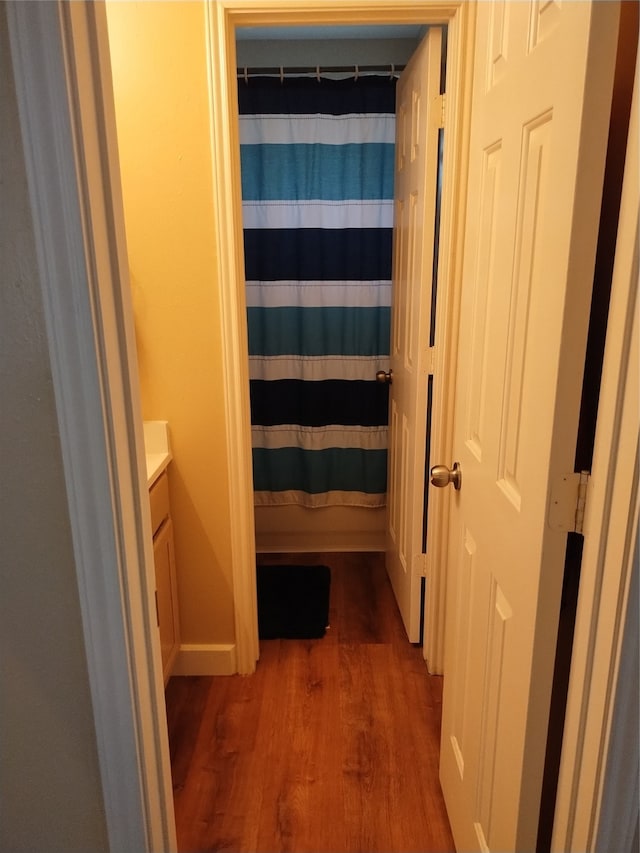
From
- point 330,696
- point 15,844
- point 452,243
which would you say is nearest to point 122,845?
point 15,844

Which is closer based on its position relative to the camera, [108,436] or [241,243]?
[108,436]

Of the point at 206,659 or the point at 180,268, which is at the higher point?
the point at 180,268

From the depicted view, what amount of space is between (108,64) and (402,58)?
7.68 feet

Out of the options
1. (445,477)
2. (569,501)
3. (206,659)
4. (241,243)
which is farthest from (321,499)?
(569,501)

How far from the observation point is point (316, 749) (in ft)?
6.31

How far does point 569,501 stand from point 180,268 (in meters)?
1.52

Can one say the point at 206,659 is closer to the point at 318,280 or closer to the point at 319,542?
the point at 319,542

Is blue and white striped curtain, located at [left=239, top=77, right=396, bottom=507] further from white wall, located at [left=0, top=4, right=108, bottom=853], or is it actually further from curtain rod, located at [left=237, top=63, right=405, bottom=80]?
white wall, located at [left=0, top=4, right=108, bottom=853]

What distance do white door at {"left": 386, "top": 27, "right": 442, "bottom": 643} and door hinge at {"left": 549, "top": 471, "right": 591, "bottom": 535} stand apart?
4.27ft

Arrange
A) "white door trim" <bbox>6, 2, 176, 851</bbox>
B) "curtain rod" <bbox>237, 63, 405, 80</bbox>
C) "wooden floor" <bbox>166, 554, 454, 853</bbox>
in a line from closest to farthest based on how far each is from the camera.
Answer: "white door trim" <bbox>6, 2, 176, 851</bbox>, "wooden floor" <bbox>166, 554, 454, 853</bbox>, "curtain rod" <bbox>237, 63, 405, 80</bbox>

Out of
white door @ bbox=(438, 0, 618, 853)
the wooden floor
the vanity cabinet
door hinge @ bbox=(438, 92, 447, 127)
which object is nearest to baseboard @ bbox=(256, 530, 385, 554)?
the wooden floor

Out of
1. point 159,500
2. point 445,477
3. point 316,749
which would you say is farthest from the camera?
point 159,500

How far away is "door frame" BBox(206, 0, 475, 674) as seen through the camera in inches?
70.5

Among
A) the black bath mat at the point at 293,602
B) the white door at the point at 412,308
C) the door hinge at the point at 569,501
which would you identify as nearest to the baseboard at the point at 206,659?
the black bath mat at the point at 293,602
